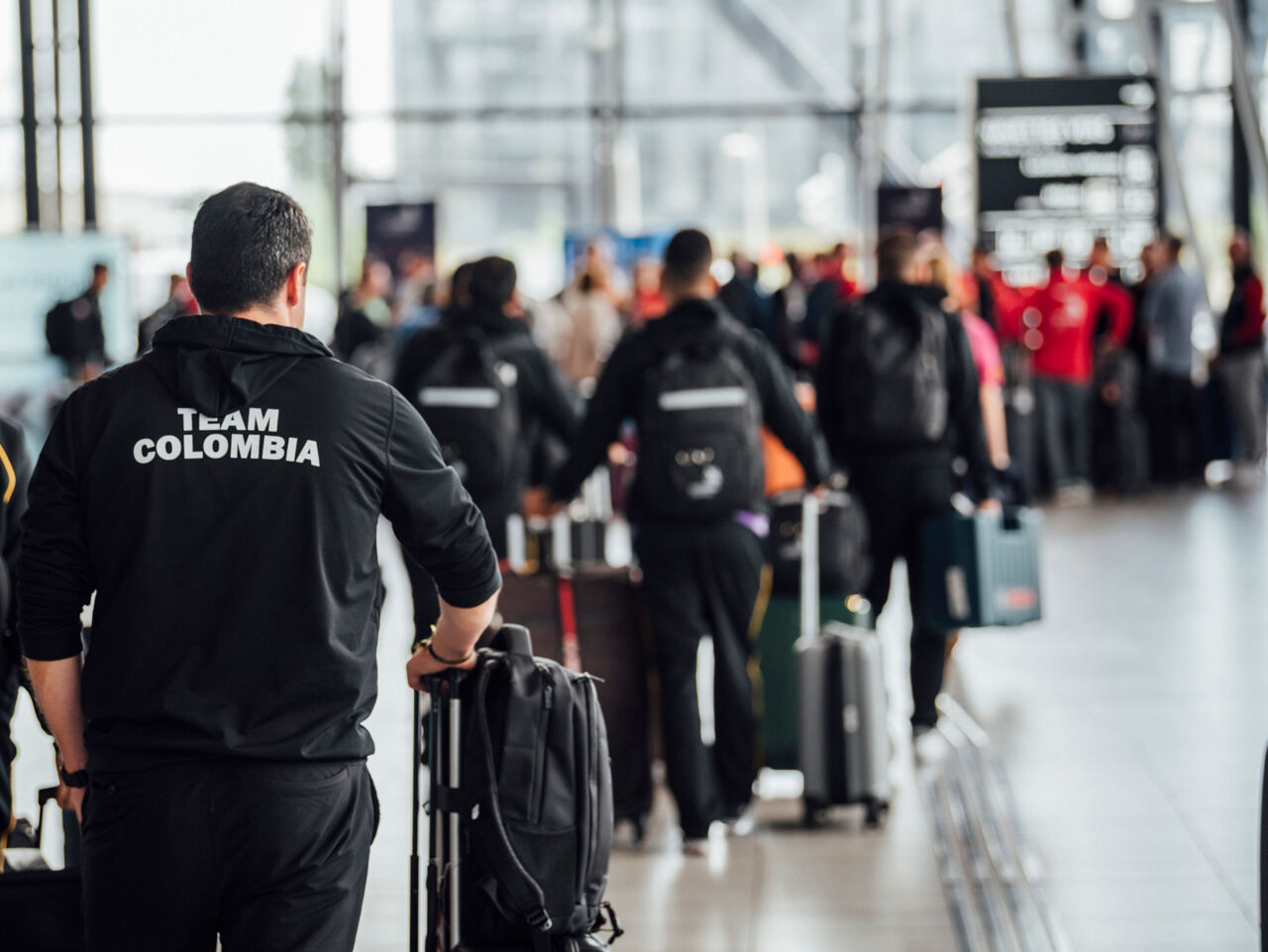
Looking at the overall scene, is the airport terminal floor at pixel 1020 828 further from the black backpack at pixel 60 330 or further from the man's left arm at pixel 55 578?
the black backpack at pixel 60 330

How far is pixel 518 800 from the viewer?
2.73 m

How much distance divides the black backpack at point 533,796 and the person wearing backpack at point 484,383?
273 centimetres

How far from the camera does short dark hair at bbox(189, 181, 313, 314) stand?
2.32 meters

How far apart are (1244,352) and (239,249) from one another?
40.5 ft

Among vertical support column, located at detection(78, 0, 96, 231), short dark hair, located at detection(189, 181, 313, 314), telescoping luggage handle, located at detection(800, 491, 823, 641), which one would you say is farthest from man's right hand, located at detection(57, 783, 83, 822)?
vertical support column, located at detection(78, 0, 96, 231)

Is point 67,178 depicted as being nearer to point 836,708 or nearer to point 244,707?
point 836,708

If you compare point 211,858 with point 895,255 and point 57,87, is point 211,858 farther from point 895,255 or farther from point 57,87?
point 57,87

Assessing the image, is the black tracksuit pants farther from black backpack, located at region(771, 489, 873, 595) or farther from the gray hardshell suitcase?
black backpack, located at region(771, 489, 873, 595)

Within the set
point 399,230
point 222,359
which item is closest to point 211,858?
point 222,359

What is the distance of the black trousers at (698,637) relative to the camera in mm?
4688

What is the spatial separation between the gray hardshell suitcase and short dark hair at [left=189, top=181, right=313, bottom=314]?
9.69 feet

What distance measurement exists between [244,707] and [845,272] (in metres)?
12.4

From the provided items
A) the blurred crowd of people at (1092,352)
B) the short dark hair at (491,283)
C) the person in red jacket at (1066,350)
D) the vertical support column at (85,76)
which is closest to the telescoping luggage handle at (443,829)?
the short dark hair at (491,283)

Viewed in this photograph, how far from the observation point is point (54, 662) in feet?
7.72
